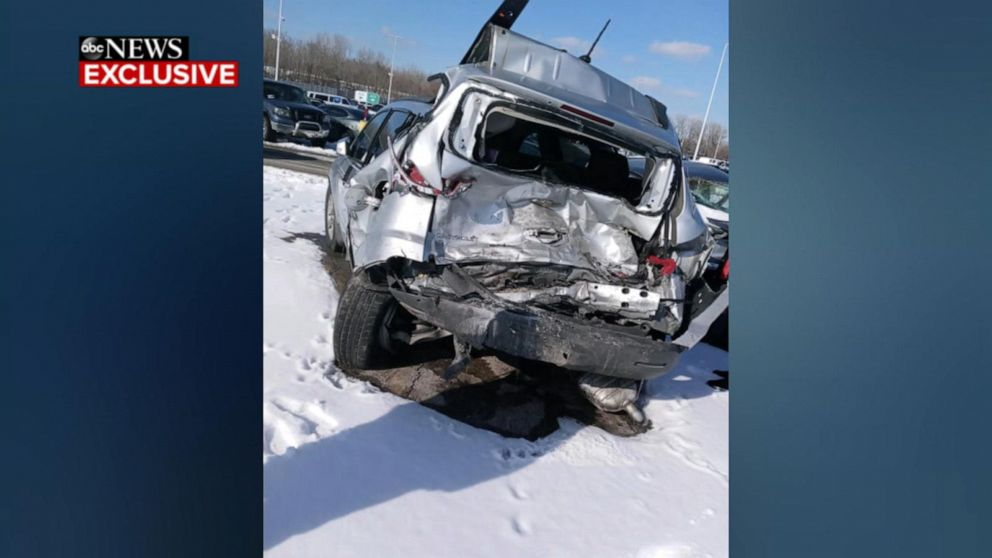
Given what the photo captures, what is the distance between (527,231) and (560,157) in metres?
0.67

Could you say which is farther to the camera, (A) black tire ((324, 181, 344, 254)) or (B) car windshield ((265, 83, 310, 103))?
(A) black tire ((324, 181, 344, 254))

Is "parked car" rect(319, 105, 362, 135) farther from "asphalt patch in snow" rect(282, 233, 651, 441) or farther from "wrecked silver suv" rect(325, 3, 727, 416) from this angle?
"asphalt patch in snow" rect(282, 233, 651, 441)

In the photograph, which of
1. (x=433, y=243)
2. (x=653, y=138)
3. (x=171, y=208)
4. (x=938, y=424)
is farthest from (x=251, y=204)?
(x=938, y=424)

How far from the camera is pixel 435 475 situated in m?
1.68

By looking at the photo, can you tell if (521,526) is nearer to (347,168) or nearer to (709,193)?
(347,168)

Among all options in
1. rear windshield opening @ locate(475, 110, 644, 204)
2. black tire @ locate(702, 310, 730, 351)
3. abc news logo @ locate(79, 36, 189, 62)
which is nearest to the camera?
abc news logo @ locate(79, 36, 189, 62)

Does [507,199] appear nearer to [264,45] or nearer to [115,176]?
[264,45]

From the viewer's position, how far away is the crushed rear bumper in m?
1.90

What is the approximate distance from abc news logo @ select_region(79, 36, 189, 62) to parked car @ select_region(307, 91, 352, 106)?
3.93ft

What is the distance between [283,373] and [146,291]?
29.3 inches

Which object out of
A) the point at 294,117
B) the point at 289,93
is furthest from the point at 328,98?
the point at 289,93

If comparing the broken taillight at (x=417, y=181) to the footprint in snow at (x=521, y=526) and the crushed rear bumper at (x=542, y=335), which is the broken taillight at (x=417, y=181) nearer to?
the crushed rear bumper at (x=542, y=335)

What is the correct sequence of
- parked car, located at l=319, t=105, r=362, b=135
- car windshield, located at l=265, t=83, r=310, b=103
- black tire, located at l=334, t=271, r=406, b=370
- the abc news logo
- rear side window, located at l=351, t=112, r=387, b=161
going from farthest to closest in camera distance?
parked car, located at l=319, t=105, r=362, b=135 < rear side window, located at l=351, t=112, r=387, b=161 < black tire, located at l=334, t=271, r=406, b=370 < car windshield, located at l=265, t=83, r=310, b=103 < the abc news logo

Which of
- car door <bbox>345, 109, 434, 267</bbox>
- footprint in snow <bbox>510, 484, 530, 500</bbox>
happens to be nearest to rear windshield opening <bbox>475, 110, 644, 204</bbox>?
car door <bbox>345, 109, 434, 267</bbox>
